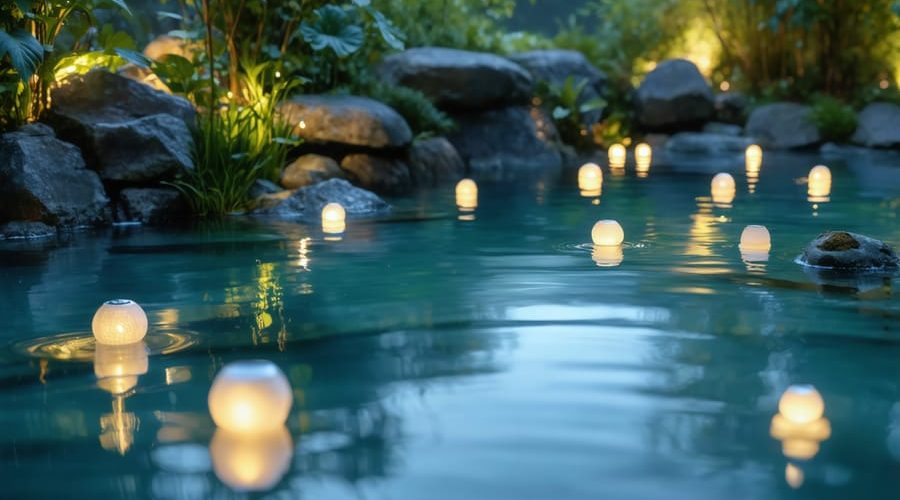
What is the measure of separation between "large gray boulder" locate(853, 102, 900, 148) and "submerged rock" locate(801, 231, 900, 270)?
10.5 m

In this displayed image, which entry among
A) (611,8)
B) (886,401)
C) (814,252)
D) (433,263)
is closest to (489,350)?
(886,401)

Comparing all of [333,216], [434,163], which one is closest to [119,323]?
[333,216]

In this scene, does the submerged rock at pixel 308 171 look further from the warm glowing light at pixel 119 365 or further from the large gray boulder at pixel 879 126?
the large gray boulder at pixel 879 126

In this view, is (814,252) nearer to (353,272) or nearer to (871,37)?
(353,272)

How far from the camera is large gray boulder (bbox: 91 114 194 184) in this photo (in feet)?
25.3

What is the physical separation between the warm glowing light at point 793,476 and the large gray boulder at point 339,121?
7.68m

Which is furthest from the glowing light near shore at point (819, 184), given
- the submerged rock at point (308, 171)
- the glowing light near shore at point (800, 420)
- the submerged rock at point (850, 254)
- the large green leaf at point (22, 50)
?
the glowing light near shore at point (800, 420)

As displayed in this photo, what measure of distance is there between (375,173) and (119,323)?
22.1ft

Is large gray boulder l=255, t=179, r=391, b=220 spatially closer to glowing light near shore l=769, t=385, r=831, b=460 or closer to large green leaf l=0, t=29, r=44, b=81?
large green leaf l=0, t=29, r=44, b=81

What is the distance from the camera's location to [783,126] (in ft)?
51.6

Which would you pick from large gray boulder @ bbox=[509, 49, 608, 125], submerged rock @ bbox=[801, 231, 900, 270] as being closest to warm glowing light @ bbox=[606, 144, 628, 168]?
large gray boulder @ bbox=[509, 49, 608, 125]

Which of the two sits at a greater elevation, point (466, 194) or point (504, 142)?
point (504, 142)

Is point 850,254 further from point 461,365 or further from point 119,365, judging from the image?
point 119,365

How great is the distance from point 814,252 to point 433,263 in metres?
1.91
